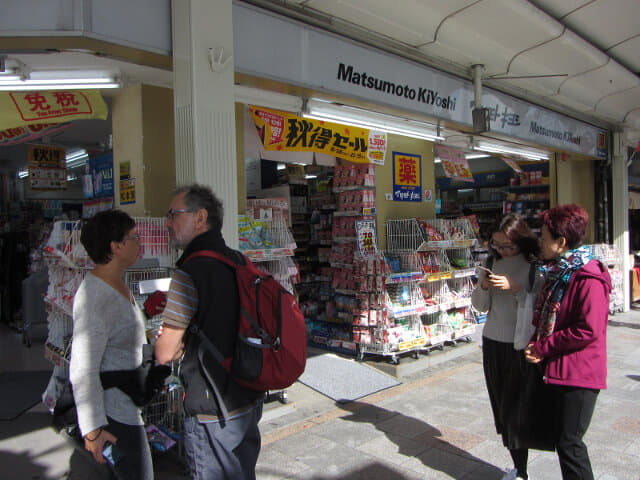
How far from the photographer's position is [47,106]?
3.72 meters

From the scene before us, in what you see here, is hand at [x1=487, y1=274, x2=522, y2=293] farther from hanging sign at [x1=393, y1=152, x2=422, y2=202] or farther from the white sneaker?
hanging sign at [x1=393, y1=152, x2=422, y2=202]

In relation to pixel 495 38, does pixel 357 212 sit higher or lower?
lower

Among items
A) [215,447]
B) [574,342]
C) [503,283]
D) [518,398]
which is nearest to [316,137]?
[503,283]

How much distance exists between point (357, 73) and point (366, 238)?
2.23 metres

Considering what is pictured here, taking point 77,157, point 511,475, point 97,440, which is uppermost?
point 77,157

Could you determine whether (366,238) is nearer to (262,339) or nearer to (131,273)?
(131,273)

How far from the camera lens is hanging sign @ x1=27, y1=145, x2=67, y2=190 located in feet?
23.0

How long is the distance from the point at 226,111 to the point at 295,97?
43.9 inches

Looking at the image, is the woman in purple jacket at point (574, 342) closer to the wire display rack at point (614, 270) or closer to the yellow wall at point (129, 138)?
the yellow wall at point (129, 138)

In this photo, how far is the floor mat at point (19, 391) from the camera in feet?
15.4

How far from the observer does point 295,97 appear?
421 centimetres

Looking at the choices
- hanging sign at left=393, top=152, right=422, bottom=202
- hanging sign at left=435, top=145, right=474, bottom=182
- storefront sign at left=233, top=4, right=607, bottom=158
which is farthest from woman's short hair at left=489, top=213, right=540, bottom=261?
hanging sign at left=435, top=145, right=474, bottom=182

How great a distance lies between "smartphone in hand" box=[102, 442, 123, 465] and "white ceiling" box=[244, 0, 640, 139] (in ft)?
10.3

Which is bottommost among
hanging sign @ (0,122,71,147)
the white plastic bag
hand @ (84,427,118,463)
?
hand @ (84,427,118,463)
